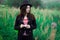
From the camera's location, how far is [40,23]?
1707mm

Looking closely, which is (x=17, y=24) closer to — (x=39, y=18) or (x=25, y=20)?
(x=25, y=20)

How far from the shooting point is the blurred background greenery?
5.59 feet

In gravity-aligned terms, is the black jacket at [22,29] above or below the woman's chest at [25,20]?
below

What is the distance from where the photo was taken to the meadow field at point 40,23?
170cm

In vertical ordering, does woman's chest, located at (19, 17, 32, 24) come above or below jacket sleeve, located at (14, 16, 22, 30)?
above

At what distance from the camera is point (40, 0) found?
1711 millimetres

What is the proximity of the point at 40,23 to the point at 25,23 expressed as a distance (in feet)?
0.39

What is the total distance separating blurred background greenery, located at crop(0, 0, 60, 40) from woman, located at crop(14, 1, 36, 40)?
0.10ft

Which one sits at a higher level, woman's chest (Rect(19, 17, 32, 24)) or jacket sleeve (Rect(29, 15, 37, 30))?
woman's chest (Rect(19, 17, 32, 24))

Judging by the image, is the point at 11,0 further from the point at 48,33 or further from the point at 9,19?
the point at 48,33

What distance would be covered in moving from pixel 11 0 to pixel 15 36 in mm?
282

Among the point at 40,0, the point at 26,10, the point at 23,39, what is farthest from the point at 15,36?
the point at 40,0

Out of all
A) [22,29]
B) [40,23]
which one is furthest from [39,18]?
[22,29]

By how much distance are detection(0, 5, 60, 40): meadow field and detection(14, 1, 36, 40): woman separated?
28mm
